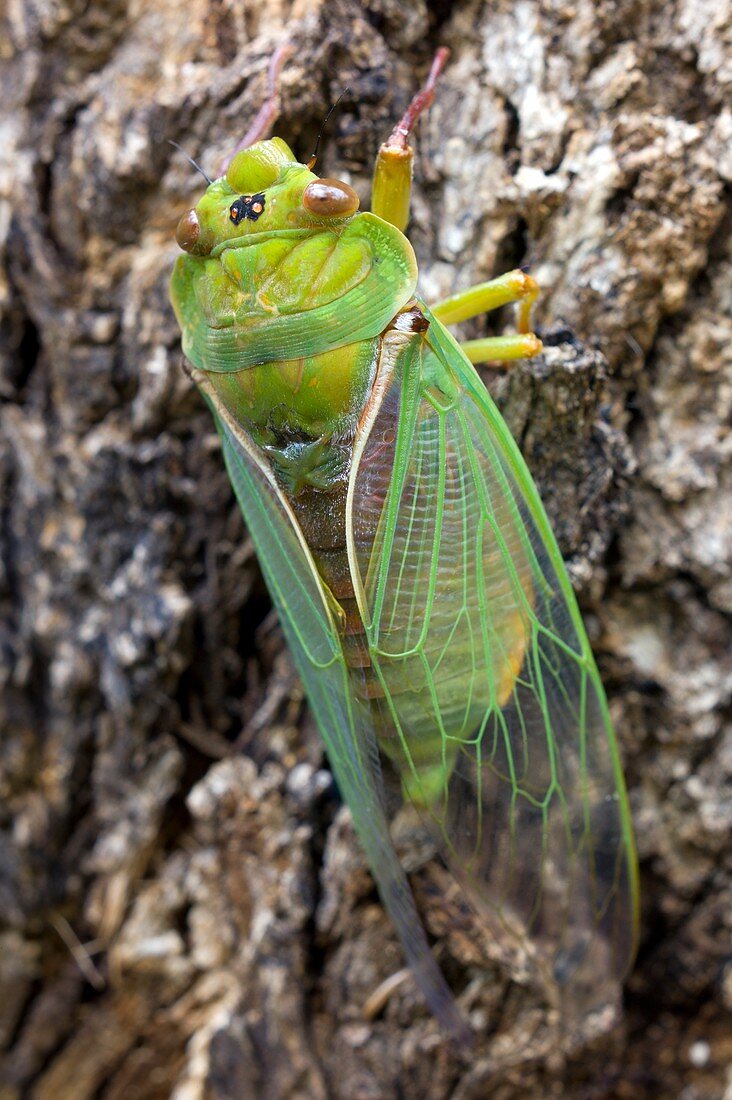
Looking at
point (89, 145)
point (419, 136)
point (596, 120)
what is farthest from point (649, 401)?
point (89, 145)

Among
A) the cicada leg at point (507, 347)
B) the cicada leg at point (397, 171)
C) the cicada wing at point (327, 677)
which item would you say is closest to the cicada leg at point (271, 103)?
the cicada leg at point (397, 171)

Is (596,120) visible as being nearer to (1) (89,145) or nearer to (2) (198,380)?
(2) (198,380)

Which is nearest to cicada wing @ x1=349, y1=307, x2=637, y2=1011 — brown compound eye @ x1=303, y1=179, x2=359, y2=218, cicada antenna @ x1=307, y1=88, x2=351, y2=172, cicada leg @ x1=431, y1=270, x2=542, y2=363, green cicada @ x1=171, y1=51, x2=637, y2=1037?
green cicada @ x1=171, y1=51, x2=637, y2=1037

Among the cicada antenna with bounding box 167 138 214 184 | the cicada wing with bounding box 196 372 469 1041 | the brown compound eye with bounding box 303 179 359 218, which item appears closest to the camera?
the brown compound eye with bounding box 303 179 359 218

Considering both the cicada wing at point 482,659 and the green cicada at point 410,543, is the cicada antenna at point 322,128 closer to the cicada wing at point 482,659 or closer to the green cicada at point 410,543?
the green cicada at point 410,543

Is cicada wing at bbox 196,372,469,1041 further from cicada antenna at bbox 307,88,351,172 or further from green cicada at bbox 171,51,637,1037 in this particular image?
cicada antenna at bbox 307,88,351,172
